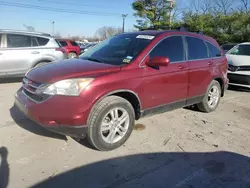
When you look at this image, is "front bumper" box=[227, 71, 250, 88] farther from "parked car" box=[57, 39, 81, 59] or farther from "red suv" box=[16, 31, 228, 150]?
"parked car" box=[57, 39, 81, 59]

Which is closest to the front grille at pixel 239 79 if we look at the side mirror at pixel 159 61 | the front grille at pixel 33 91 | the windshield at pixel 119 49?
the windshield at pixel 119 49

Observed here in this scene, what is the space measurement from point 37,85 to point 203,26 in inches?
949

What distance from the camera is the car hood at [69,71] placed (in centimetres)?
335

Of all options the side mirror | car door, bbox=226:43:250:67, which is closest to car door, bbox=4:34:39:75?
the side mirror

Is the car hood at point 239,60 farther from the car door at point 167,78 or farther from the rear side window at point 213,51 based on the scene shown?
the car door at point 167,78

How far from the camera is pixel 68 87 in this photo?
3.25 m

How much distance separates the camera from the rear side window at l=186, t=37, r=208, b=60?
4.82 metres

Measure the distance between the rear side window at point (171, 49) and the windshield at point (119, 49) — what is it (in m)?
0.21

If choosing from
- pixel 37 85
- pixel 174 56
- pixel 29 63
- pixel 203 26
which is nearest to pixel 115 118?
pixel 37 85

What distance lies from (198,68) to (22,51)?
5419 mm

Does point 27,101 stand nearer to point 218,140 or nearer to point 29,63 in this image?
point 218,140

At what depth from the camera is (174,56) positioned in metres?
4.46

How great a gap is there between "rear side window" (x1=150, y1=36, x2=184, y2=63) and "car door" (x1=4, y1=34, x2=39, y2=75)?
16.4 feet

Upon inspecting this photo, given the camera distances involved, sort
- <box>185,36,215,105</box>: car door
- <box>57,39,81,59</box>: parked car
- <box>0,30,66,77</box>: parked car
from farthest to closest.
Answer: <box>57,39,81,59</box>: parked car, <box>0,30,66,77</box>: parked car, <box>185,36,215,105</box>: car door
